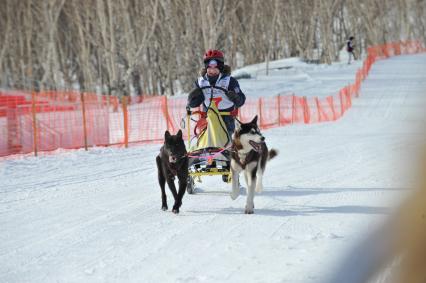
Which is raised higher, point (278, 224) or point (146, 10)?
point (146, 10)

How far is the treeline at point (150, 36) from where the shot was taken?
35781 millimetres

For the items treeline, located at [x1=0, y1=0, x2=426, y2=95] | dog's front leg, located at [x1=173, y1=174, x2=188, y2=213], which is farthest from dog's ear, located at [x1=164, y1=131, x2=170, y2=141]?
treeline, located at [x1=0, y1=0, x2=426, y2=95]

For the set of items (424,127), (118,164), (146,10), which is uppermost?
(146,10)

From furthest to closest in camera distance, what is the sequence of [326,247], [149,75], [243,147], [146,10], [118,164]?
[149,75]
[146,10]
[118,164]
[243,147]
[326,247]

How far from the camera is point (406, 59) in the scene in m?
58.8

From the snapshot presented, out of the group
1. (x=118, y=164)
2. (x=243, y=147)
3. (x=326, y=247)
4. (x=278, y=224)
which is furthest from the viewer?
(x=118, y=164)

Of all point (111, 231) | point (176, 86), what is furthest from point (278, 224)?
point (176, 86)

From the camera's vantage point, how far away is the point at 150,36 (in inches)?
1286

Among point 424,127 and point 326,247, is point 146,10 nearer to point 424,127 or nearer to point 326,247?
point 326,247

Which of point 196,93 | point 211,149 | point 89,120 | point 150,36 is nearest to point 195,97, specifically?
point 196,93

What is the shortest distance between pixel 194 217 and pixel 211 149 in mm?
1296

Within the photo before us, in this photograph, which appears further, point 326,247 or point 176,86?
point 176,86

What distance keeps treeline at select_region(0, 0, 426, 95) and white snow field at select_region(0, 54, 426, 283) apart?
20.2 m

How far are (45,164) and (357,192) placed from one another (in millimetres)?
7320
